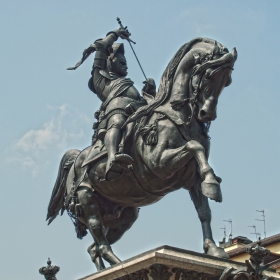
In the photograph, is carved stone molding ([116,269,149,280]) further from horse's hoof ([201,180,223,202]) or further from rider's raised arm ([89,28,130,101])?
rider's raised arm ([89,28,130,101])

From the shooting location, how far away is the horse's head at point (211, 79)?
12531mm

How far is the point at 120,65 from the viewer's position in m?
15.0

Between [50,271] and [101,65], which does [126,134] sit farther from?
[50,271]

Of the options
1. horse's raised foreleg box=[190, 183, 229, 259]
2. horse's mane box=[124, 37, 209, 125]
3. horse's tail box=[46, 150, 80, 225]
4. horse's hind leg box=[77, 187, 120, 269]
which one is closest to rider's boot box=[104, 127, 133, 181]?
horse's mane box=[124, 37, 209, 125]

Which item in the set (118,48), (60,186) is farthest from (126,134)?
(118,48)

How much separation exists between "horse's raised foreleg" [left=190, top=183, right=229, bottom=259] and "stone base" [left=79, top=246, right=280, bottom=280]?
1.08ft

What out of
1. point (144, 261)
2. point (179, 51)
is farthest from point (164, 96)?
point (144, 261)

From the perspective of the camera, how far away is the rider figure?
13.1m

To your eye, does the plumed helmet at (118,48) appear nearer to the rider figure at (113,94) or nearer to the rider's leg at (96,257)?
the rider figure at (113,94)

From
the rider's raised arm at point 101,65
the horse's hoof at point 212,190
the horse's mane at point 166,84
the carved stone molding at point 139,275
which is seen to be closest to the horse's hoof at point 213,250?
the horse's hoof at point 212,190

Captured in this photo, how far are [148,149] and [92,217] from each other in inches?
71.4

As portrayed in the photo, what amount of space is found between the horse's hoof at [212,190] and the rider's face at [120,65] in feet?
13.2

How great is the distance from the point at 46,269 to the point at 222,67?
456cm

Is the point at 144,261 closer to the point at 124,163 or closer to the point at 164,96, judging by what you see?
the point at 124,163
